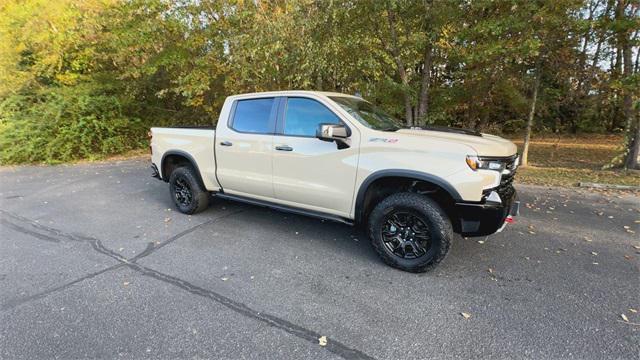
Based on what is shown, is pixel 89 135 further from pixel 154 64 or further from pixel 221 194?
pixel 221 194

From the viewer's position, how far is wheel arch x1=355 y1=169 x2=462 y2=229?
2.99 m

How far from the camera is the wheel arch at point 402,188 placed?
9.80ft

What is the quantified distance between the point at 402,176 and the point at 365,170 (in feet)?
1.23

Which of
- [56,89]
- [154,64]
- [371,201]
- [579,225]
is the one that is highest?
[154,64]

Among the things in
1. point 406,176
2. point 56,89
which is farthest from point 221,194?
point 56,89

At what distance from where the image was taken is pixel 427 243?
10.2 feet

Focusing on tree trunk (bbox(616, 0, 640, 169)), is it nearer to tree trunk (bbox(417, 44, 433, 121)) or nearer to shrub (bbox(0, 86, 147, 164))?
tree trunk (bbox(417, 44, 433, 121))

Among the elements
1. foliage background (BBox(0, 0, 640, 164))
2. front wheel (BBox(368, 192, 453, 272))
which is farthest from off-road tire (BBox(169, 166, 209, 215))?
foliage background (BBox(0, 0, 640, 164))

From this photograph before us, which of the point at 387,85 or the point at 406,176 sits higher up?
the point at 387,85

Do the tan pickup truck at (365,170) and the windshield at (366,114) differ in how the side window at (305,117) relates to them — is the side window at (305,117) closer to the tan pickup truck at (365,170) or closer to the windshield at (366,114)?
the tan pickup truck at (365,170)

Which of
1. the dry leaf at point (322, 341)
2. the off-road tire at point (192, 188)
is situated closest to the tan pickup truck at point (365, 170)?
the off-road tire at point (192, 188)

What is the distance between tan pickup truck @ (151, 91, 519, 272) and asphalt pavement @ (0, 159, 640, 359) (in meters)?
0.44

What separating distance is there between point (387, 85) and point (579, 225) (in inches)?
198

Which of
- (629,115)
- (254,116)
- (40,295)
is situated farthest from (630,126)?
(40,295)
